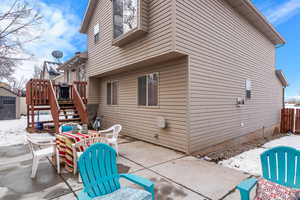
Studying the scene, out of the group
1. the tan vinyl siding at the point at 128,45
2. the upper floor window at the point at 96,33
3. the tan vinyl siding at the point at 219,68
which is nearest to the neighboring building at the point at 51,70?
the tan vinyl siding at the point at 128,45

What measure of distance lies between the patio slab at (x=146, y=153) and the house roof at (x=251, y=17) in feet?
20.0

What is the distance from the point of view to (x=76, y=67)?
11.0m

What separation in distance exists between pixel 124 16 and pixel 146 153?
4.78m

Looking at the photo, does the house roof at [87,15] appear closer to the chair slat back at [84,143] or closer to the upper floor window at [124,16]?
the upper floor window at [124,16]

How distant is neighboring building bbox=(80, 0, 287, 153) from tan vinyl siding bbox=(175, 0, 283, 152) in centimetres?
3

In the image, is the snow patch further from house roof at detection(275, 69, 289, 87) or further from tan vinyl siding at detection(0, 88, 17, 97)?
tan vinyl siding at detection(0, 88, 17, 97)

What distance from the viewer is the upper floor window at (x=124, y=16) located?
5.16 meters

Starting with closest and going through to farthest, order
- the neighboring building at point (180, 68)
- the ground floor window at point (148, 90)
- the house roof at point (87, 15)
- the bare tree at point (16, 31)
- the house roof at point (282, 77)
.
Result: 1. the neighboring building at point (180, 68)
2. the ground floor window at point (148, 90)
3. the house roof at point (87, 15)
4. the bare tree at point (16, 31)
5. the house roof at point (282, 77)

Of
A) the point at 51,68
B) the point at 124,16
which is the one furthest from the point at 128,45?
the point at 51,68

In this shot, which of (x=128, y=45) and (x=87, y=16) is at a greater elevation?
(x=87, y=16)

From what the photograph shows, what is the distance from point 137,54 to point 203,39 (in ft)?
7.28

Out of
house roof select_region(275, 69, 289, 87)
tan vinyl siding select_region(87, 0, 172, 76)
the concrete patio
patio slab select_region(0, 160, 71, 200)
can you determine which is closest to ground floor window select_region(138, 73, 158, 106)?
tan vinyl siding select_region(87, 0, 172, 76)

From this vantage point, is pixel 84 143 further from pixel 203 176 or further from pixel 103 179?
pixel 203 176

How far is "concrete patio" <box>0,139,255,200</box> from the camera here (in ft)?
8.61
